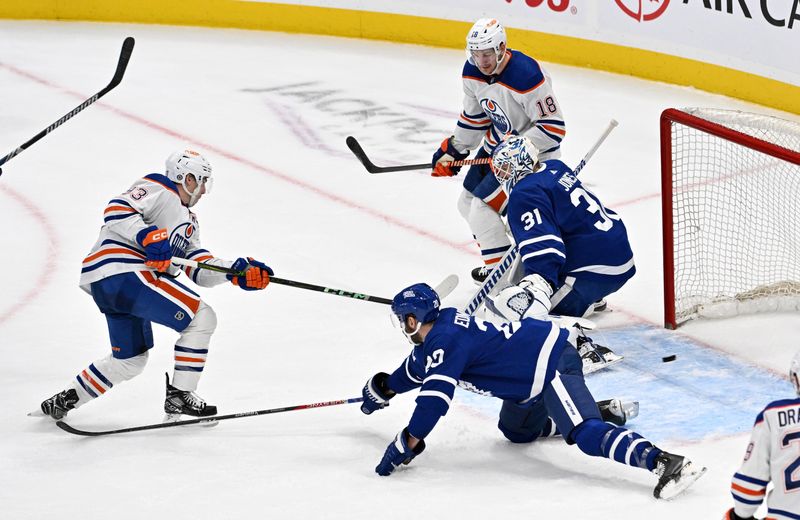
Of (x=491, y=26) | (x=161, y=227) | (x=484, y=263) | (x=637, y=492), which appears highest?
(x=491, y=26)

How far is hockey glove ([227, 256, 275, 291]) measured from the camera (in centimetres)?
438

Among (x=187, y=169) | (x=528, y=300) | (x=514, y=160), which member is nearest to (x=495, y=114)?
(x=514, y=160)

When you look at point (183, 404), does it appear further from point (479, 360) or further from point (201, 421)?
point (479, 360)

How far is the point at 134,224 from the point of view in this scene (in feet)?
14.1

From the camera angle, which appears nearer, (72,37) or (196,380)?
(196,380)

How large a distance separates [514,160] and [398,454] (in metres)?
1.18

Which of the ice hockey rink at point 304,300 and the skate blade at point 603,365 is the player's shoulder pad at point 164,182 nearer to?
the ice hockey rink at point 304,300

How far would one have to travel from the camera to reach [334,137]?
25.4ft

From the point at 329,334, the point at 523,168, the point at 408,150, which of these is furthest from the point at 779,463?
the point at 408,150

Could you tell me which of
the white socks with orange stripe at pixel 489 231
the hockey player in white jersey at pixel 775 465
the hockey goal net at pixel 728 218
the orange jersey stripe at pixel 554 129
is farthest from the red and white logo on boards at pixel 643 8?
the hockey player in white jersey at pixel 775 465

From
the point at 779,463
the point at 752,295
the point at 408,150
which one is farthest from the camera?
the point at 408,150

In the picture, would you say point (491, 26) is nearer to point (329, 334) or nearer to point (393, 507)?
point (329, 334)

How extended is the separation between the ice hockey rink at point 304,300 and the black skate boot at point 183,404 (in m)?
0.06

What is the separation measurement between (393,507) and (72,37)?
23.0 ft
